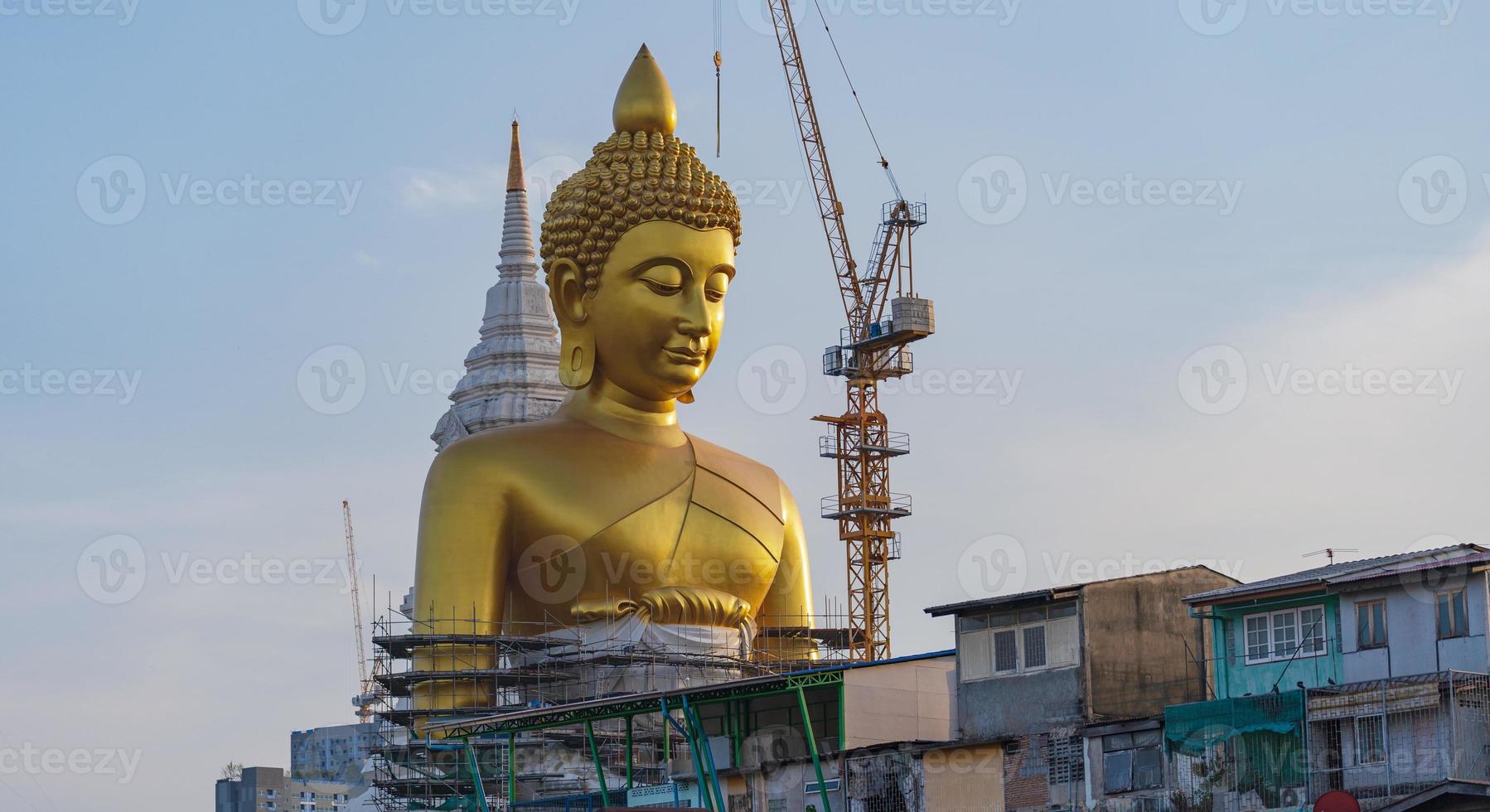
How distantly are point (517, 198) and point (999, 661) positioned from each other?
74.3 feet

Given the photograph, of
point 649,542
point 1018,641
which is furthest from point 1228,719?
point 649,542

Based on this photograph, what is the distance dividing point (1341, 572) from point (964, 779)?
589 centimetres

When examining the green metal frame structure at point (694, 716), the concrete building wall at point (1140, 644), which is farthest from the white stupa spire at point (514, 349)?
the concrete building wall at point (1140, 644)

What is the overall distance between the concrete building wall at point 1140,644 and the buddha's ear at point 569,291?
1307 centimetres

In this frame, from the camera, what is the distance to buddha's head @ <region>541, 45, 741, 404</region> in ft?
143

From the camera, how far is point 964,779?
111 ft

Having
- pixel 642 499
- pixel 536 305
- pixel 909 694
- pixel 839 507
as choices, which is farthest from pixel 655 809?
pixel 839 507

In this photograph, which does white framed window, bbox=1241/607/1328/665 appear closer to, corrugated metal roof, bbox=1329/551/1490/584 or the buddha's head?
corrugated metal roof, bbox=1329/551/1490/584

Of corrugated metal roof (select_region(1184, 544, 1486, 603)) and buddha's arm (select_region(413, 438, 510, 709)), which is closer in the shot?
corrugated metal roof (select_region(1184, 544, 1486, 603))

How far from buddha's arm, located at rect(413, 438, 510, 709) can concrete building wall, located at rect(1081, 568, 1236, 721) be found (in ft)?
40.8

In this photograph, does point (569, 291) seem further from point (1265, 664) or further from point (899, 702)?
point (1265, 664)

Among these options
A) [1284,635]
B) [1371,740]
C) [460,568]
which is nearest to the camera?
[1371,740]

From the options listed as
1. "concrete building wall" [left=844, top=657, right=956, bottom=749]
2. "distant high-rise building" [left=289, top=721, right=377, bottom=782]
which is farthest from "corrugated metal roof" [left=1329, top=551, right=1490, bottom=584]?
"distant high-rise building" [left=289, top=721, right=377, bottom=782]

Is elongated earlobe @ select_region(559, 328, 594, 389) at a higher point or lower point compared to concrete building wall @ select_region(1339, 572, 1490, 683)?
higher
